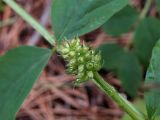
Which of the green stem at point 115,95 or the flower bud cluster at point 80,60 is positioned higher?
the flower bud cluster at point 80,60

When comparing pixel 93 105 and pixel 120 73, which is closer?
pixel 120 73

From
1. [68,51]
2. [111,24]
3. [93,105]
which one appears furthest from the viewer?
[93,105]

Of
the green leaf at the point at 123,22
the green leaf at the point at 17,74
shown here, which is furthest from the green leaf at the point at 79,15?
the green leaf at the point at 123,22

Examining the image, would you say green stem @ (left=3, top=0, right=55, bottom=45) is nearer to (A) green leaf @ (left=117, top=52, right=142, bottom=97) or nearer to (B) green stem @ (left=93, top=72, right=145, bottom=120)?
(B) green stem @ (left=93, top=72, right=145, bottom=120)

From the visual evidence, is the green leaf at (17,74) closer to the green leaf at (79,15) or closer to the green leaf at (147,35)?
the green leaf at (79,15)

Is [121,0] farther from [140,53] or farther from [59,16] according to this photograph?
[140,53]

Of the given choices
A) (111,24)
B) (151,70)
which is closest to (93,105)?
(111,24)
